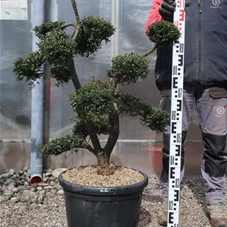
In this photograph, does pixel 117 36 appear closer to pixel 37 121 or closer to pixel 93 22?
pixel 37 121

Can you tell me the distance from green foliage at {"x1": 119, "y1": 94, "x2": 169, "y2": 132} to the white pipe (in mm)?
1624

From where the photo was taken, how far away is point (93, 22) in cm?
352

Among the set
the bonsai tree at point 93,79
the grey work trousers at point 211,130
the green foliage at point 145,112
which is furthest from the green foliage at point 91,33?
the grey work trousers at point 211,130

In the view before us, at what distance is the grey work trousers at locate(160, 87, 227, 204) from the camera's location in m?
4.03

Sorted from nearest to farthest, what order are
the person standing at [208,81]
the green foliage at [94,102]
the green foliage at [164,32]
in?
the green foliage at [94,102] → the green foliage at [164,32] → the person standing at [208,81]

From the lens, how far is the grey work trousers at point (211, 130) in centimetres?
403

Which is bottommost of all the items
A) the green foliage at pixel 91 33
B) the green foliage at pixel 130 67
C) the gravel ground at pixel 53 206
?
the gravel ground at pixel 53 206

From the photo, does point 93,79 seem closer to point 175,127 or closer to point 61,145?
point 61,145

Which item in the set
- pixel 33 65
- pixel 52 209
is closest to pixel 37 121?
pixel 52 209

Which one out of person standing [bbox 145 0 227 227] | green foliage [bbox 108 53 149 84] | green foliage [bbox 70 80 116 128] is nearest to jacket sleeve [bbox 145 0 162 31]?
person standing [bbox 145 0 227 227]

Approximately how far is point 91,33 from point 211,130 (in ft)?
3.96

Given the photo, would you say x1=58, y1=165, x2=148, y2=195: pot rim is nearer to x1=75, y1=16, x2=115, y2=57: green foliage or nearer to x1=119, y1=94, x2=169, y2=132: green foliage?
x1=119, y1=94, x2=169, y2=132: green foliage

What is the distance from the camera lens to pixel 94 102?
3168 mm

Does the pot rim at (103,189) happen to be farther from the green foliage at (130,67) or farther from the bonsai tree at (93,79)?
the green foliage at (130,67)
